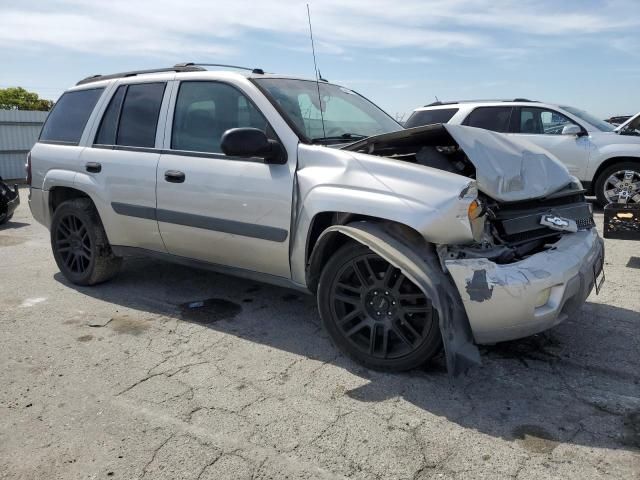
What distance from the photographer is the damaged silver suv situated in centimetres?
297

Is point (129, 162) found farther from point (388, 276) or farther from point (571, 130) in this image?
point (571, 130)

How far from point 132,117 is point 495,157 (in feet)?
9.75

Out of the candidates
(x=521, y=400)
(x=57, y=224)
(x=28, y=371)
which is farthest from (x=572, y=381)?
(x=57, y=224)

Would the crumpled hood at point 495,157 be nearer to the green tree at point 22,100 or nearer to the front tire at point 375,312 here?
the front tire at point 375,312

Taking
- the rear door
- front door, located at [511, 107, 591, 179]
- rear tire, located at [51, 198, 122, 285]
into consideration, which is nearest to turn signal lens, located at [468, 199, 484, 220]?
the rear door

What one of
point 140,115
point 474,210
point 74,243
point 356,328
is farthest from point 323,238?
point 74,243

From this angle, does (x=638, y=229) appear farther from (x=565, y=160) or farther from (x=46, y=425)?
(x=46, y=425)

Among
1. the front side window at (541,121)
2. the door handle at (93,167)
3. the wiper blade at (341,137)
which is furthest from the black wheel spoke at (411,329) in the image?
the front side window at (541,121)

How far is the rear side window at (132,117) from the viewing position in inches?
174

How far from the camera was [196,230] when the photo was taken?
13.4 feet

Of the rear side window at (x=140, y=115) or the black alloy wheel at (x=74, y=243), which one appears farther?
the black alloy wheel at (x=74, y=243)

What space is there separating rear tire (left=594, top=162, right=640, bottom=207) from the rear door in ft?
23.8

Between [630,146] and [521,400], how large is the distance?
7031 millimetres

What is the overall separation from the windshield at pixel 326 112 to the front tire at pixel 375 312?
97 centimetres
